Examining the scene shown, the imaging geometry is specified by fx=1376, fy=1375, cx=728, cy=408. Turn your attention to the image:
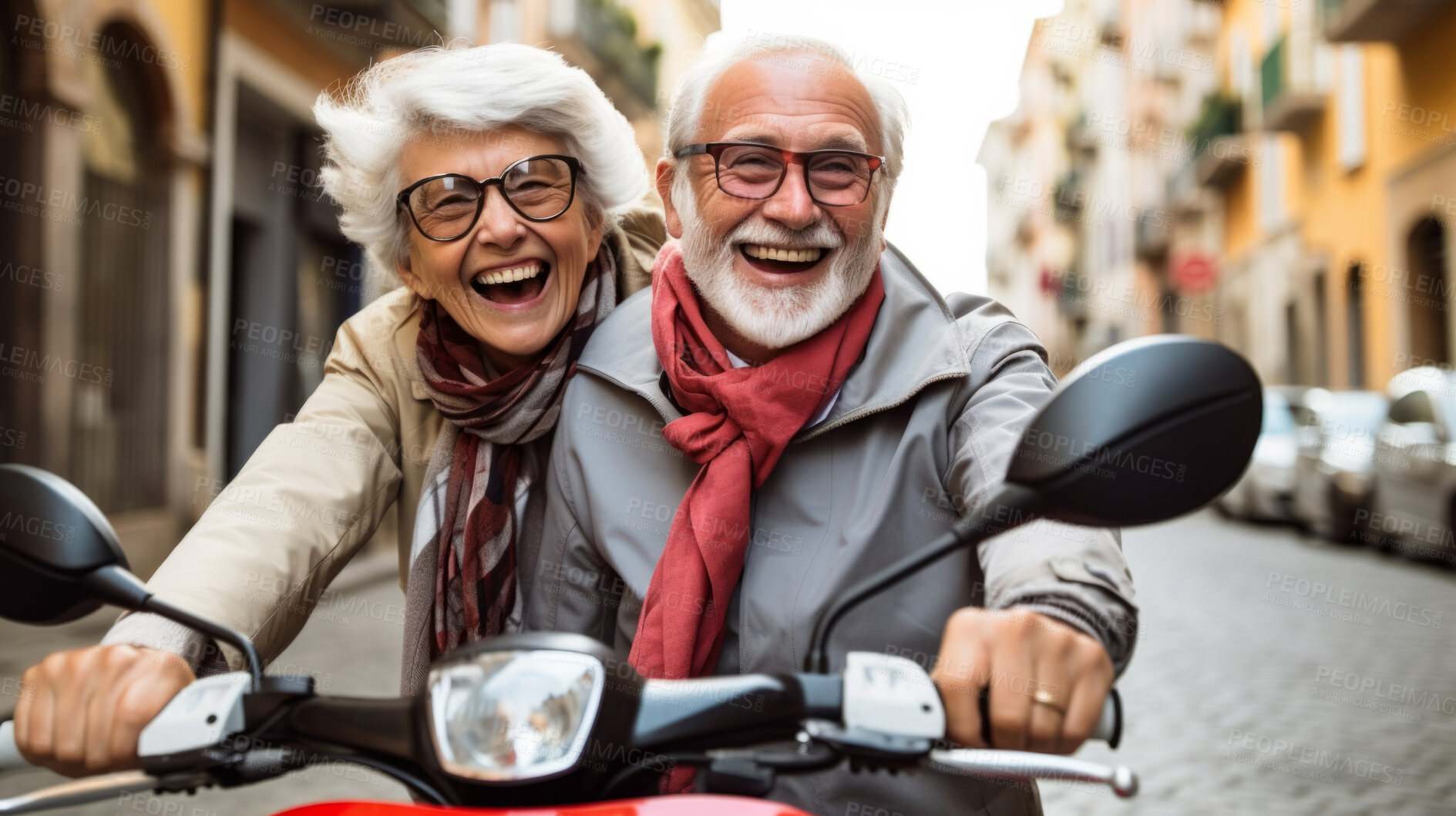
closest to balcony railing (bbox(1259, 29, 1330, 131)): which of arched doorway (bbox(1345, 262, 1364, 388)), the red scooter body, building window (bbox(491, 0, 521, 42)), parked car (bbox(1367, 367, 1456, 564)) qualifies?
arched doorway (bbox(1345, 262, 1364, 388))

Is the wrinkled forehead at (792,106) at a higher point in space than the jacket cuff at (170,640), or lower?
higher

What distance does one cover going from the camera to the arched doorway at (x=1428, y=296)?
16781mm

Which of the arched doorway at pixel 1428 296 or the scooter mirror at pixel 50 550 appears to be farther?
the arched doorway at pixel 1428 296

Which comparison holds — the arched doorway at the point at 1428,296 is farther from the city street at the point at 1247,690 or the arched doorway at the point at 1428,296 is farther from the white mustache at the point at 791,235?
the white mustache at the point at 791,235

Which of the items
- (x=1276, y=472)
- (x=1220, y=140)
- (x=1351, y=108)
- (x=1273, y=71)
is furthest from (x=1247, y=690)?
(x=1220, y=140)

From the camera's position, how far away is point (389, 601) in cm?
970

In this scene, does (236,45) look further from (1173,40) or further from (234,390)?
(1173,40)

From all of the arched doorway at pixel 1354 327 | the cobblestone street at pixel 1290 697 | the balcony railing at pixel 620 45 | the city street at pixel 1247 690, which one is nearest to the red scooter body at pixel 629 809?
the city street at pixel 1247 690

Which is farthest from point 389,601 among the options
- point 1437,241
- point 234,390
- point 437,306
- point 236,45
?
point 1437,241

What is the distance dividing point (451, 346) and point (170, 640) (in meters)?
0.84

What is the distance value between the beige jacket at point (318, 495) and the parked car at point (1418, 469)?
32.3ft

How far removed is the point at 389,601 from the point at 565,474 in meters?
7.99

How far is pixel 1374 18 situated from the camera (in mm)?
16156

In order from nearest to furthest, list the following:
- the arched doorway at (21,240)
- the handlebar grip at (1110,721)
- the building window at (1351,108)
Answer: the handlebar grip at (1110,721), the arched doorway at (21,240), the building window at (1351,108)
